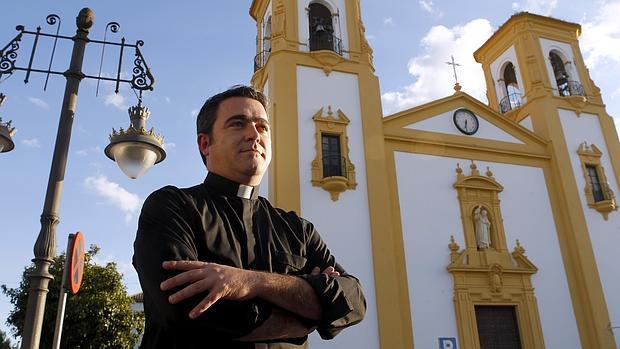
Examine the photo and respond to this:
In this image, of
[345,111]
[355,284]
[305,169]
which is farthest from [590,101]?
[355,284]

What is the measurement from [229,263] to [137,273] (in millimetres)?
279

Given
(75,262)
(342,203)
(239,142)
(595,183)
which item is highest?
(595,183)

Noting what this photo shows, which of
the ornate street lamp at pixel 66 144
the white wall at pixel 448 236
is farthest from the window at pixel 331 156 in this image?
the ornate street lamp at pixel 66 144

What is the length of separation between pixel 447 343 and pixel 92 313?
926cm

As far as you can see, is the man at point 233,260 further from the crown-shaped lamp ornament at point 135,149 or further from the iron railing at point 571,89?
the iron railing at point 571,89

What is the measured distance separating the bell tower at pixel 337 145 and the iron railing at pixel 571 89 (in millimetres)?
7630

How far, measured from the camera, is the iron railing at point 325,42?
49.4 feet

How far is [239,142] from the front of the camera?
1.91 metres

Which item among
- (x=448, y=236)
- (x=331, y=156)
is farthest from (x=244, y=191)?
(x=448, y=236)

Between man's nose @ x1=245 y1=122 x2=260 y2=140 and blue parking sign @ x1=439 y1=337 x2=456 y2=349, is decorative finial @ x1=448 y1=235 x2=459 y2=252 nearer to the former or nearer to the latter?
blue parking sign @ x1=439 y1=337 x2=456 y2=349

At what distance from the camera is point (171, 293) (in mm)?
1424

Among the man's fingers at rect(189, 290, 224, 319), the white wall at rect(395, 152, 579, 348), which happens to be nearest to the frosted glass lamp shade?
the man's fingers at rect(189, 290, 224, 319)

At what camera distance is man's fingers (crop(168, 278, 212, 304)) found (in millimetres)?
1395

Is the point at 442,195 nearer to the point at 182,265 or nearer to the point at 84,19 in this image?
the point at 84,19
